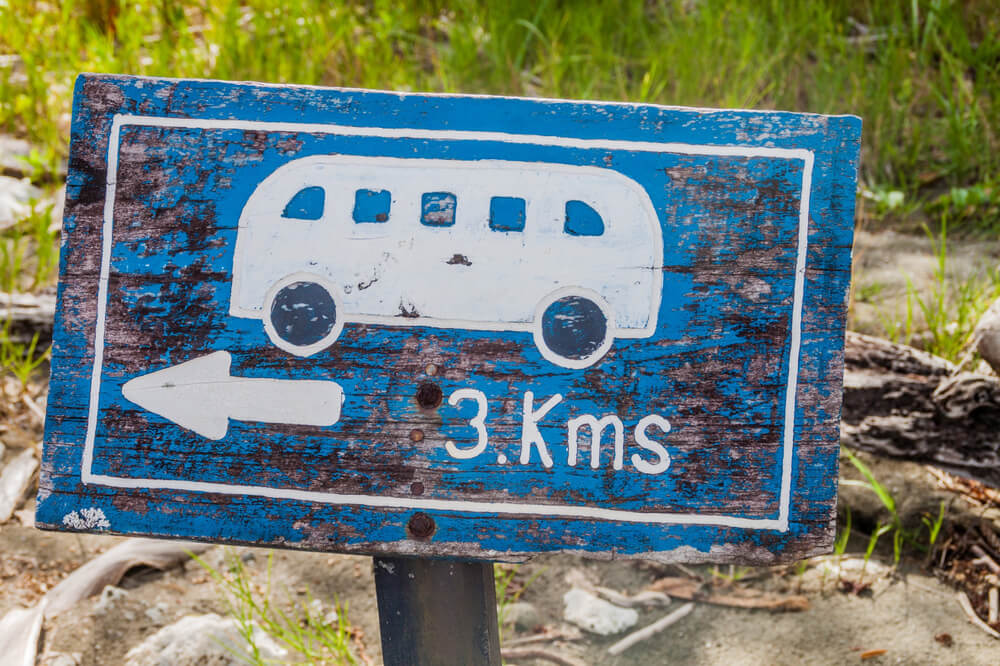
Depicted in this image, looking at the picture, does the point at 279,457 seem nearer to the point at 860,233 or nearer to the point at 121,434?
the point at 121,434

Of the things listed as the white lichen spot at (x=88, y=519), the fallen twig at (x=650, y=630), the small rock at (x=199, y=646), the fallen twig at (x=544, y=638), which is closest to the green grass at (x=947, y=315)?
the fallen twig at (x=650, y=630)

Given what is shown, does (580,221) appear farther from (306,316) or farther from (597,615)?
(597,615)

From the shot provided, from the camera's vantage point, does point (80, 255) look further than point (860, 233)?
No

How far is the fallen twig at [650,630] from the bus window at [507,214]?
993 mm

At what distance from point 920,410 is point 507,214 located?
3.89ft

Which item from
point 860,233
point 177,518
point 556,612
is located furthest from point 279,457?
point 860,233

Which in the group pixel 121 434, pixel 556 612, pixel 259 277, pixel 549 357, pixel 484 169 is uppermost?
pixel 484 169

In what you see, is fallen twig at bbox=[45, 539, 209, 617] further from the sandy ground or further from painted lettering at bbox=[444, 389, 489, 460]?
painted lettering at bbox=[444, 389, 489, 460]

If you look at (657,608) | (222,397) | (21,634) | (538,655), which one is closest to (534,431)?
(222,397)

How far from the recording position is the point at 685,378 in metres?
1.14

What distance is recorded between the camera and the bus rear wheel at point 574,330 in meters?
1.14

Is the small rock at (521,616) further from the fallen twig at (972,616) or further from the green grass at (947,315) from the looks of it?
the green grass at (947,315)

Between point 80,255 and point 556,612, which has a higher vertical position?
point 80,255

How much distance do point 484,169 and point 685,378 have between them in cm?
39
